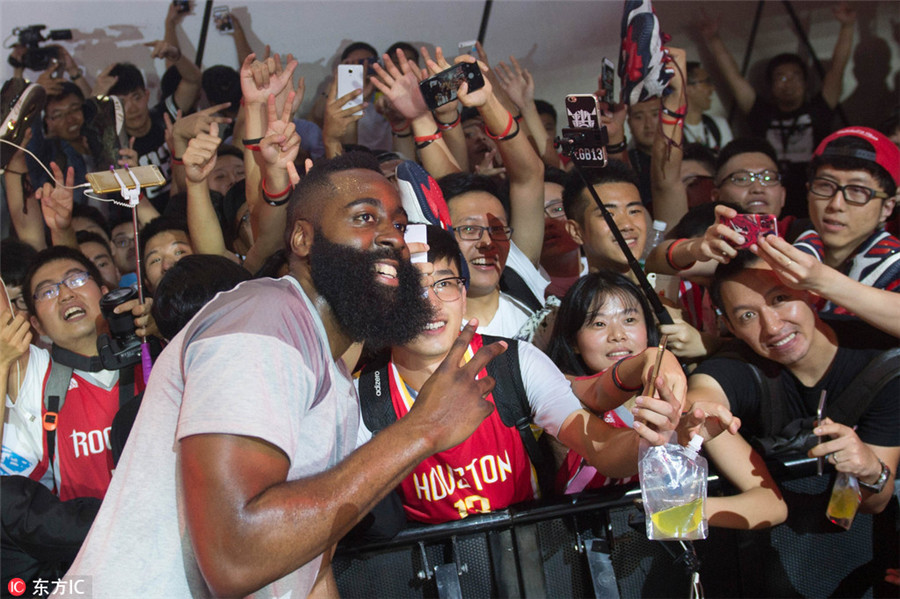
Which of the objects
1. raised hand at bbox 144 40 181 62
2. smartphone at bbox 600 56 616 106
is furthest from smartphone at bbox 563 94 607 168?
raised hand at bbox 144 40 181 62

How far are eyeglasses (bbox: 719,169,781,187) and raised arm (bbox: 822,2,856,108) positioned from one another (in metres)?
2.32

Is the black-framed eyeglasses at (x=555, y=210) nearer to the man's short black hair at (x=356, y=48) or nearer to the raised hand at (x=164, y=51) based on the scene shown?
the man's short black hair at (x=356, y=48)

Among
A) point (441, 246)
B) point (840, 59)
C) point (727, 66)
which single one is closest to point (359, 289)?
point (441, 246)

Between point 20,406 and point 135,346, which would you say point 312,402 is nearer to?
point 135,346

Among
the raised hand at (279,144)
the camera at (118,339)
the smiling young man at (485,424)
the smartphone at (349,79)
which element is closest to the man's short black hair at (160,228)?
the raised hand at (279,144)

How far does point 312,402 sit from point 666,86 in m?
2.86

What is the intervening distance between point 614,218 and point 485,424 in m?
1.40

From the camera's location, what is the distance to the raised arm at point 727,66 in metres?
5.95

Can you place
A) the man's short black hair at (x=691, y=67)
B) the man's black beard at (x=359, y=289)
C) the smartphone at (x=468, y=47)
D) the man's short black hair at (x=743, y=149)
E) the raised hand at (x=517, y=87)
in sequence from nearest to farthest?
the man's black beard at (x=359, y=289)
the smartphone at (x=468, y=47)
the man's short black hair at (x=743, y=149)
the raised hand at (x=517, y=87)
the man's short black hair at (x=691, y=67)

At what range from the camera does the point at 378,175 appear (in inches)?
79.9

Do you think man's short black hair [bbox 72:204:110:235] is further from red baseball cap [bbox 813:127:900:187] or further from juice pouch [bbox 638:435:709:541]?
red baseball cap [bbox 813:127:900:187]

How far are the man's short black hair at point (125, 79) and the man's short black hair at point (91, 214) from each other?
742 millimetres

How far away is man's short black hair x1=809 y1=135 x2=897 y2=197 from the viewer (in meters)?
3.12

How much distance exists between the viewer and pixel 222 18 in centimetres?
497
